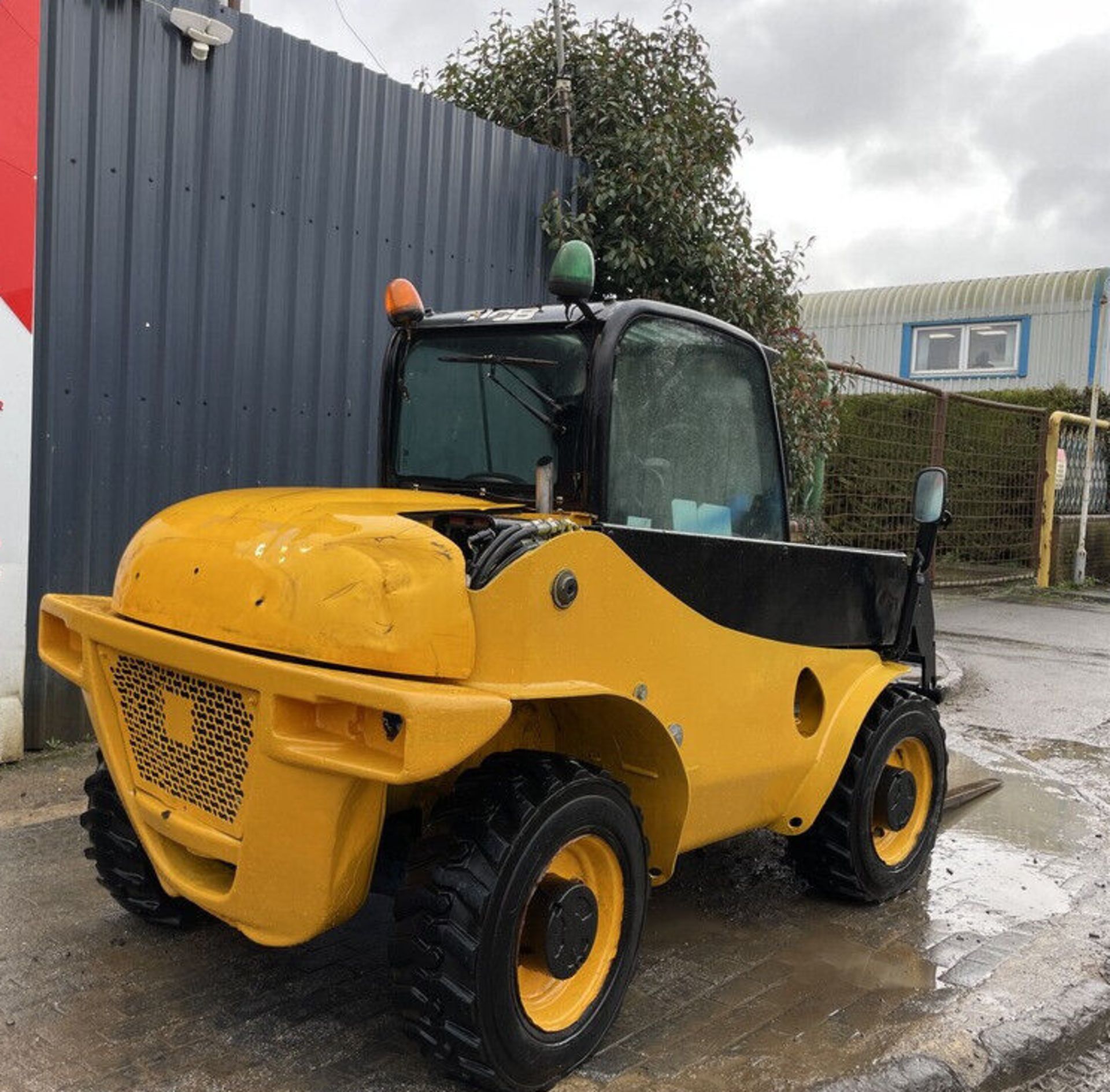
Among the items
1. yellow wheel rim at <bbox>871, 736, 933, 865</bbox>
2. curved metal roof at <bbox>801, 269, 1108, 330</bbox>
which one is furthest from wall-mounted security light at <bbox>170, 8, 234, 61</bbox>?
curved metal roof at <bbox>801, 269, 1108, 330</bbox>

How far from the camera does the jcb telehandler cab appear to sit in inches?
105

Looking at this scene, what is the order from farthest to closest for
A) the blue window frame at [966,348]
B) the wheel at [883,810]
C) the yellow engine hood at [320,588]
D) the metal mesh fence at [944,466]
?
the blue window frame at [966,348]
the metal mesh fence at [944,466]
the wheel at [883,810]
the yellow engine hood at [320,588]

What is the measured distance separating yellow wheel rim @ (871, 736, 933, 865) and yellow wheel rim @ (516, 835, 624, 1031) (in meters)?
1.56

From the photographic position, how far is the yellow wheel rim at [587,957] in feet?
9.86

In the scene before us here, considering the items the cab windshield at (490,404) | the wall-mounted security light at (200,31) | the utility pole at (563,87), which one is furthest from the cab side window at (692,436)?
the utility pole at (563,87)

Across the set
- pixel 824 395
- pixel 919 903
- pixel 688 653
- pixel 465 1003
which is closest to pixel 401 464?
pixel 688 653

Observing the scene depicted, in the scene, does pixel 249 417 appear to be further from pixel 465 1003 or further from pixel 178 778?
pixel 465 1003

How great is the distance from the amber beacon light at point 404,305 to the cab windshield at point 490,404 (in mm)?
87

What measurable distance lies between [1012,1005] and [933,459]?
10338 mm

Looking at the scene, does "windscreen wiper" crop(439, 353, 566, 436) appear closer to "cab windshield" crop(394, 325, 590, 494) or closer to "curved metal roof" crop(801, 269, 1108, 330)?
"cab windshield" crop(394, 325, 590, 494)

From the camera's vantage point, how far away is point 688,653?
331 centimetres

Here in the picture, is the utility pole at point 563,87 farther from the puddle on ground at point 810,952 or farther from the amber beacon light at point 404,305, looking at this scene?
the puddle on ground at point 810,952

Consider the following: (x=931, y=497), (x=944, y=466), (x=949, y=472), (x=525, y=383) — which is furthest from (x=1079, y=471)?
(x=525, y=383)

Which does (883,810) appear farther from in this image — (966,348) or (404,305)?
(966,348)
